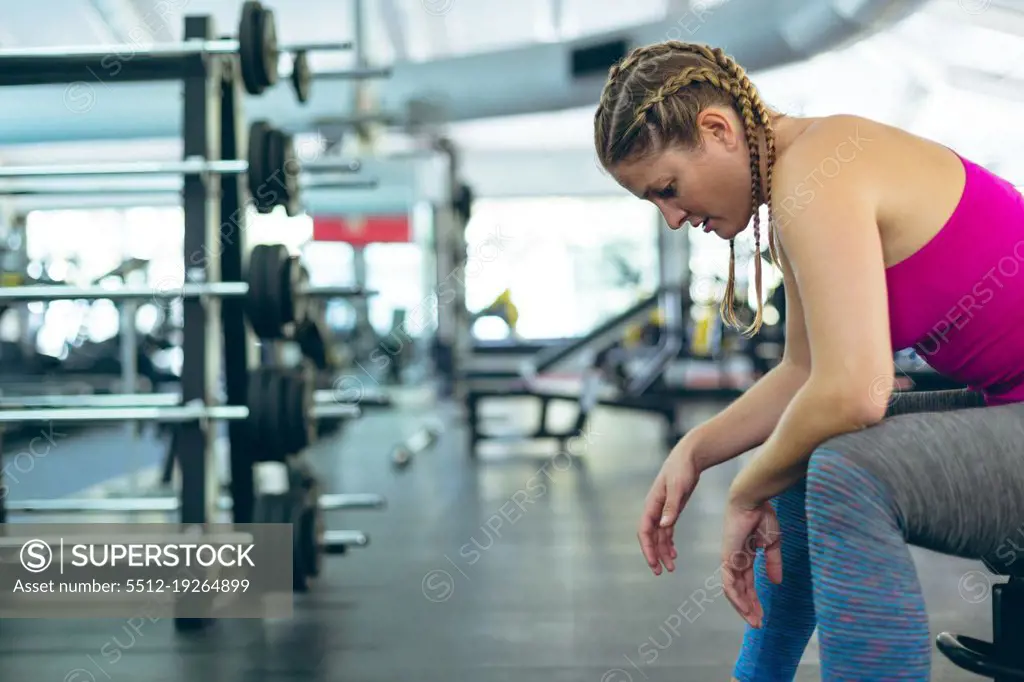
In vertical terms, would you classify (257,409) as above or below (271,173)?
below

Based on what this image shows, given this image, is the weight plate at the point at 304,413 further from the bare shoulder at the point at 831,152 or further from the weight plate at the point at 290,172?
the bare shoulder at the point at 831,152

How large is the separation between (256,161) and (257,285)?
267 millimetres

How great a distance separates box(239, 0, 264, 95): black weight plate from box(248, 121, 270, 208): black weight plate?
0.12m

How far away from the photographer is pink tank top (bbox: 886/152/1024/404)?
2.80 feet

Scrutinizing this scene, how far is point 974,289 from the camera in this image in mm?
858

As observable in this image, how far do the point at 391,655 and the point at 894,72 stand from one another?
26.4ft

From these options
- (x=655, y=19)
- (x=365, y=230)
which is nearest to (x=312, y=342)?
(x=655, y=19)

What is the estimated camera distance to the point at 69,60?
182 cm

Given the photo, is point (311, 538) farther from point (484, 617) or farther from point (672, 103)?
point (672, 103)

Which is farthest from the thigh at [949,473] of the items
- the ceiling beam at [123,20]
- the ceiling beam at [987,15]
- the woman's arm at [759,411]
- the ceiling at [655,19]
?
the ceiling beam at [123,20]

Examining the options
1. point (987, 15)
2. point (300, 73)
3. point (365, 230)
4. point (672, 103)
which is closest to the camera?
point (672, 103)

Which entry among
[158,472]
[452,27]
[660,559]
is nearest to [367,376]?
[452,27]

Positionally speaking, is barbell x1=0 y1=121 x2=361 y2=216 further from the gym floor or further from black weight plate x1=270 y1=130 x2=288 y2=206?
the gym floor

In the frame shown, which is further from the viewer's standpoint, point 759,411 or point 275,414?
point 275,414
